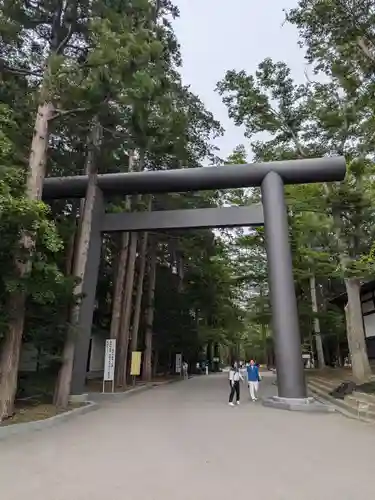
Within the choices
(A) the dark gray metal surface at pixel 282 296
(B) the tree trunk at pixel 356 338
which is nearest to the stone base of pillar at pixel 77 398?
(A) the dark gray metal surface at pixel 282 296

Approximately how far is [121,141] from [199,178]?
2.62 metres

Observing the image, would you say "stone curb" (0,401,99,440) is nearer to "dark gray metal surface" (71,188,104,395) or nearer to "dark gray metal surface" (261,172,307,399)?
"dark gray metal surface" (71,188,104,395)

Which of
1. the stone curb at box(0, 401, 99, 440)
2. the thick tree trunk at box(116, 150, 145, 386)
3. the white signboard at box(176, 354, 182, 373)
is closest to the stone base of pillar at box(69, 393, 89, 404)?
the stone curb at box(0, 401, 99, 440)

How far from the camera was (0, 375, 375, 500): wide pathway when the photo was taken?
3.72 m

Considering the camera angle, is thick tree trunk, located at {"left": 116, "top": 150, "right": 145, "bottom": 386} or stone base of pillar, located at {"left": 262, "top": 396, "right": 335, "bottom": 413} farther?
thick tree trunk, located at {"left": 116, "top": 150, "right": 145, "bottom": 386}

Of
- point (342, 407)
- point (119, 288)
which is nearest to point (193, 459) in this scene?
point (342, 407)

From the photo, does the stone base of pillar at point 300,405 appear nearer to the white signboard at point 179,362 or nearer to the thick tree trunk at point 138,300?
the thick tree trunk at point 138,300

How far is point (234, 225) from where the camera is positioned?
11.8 meters

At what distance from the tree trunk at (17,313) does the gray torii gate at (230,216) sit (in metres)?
2.37

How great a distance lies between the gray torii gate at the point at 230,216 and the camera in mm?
10453

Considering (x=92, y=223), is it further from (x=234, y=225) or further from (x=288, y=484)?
(x=288, y=484)

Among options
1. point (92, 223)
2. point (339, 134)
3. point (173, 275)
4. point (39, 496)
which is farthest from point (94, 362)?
point (39, 496)

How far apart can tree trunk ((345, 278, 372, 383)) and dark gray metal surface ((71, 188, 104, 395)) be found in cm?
858

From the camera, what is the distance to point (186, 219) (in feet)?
39.6
